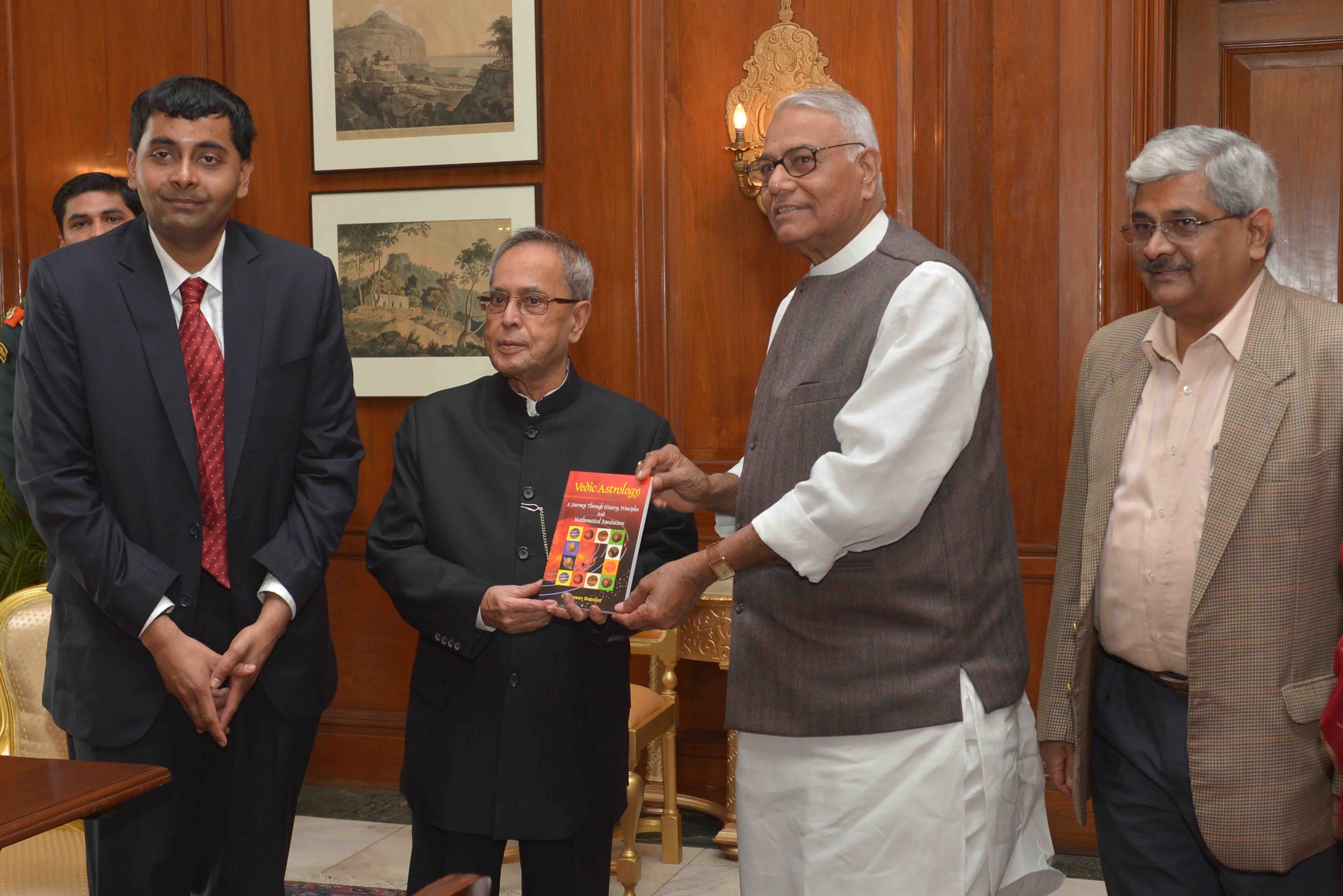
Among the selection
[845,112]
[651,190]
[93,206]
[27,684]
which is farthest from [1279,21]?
[27,684]

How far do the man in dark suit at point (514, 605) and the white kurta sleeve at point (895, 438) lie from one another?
0.47 m

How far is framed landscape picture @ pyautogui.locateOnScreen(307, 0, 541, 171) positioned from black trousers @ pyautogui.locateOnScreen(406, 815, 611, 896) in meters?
2.90

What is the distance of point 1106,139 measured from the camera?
3.94m

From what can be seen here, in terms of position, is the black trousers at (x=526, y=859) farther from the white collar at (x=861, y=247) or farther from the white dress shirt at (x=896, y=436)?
the white collar at (x=861, y=247)

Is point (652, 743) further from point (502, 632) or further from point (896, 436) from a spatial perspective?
point (896, 436)

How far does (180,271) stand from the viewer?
2.29m

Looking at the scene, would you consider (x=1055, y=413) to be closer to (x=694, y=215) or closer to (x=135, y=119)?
(x=694, y=215)

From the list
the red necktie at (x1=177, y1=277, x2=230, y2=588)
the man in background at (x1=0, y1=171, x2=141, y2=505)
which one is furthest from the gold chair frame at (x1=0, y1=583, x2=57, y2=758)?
the red necktie at (x1=177, y1=277, x2=230, y2=588)

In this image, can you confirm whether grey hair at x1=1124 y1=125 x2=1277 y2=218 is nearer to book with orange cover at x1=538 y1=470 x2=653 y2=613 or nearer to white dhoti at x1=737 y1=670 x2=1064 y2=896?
white dhoti at x1=737 y1=670 x2=1064 y2=896

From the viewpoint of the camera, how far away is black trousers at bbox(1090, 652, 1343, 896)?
1997mm

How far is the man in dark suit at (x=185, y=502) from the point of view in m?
2.13

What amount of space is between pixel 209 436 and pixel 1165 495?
5.69ft

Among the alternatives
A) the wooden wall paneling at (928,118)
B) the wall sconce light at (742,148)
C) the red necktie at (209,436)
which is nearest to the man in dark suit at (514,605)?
the red necktie at (209,436)

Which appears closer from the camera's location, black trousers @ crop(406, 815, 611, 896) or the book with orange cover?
the book with orange cover
